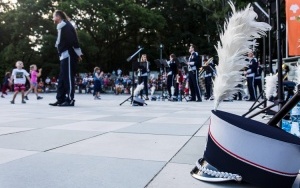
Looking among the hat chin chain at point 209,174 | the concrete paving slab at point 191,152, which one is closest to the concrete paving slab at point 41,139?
the concrete paving slab at point 191,152

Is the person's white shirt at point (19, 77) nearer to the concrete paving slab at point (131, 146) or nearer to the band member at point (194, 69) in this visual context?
the band member at point (194, 69)

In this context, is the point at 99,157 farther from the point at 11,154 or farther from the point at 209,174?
the point at 209,174

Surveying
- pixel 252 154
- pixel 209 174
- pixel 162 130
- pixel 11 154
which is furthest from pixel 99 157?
pixel 162 130

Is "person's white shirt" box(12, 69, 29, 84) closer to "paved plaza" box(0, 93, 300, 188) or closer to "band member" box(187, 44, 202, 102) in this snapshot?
"band member" box(187, 44, 202, 102)

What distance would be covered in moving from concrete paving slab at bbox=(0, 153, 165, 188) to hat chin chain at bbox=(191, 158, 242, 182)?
0.27 metres

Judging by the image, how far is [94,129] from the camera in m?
3.82

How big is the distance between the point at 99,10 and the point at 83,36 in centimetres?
315

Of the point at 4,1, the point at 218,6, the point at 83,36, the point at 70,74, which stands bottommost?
the point at 70,74

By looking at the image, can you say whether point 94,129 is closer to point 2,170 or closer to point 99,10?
point 2,170

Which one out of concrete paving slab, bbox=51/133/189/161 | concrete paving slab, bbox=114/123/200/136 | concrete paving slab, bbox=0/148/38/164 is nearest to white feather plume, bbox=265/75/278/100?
concrete paving slab, bbox=114/123/200/136

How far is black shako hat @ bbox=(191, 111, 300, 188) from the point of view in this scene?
1538 mm

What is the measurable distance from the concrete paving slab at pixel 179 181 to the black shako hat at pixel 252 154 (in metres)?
0.04

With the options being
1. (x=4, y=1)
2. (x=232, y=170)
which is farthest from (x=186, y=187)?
(x=4, y=1)

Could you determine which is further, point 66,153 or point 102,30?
point 102,30
